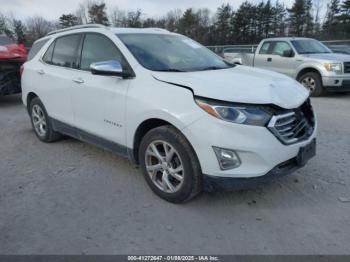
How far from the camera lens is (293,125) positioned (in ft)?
10.1

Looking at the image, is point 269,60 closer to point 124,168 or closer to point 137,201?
point 124,168

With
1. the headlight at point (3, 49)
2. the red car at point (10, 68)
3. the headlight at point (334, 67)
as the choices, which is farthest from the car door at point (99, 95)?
the headlight at point (334, 67)

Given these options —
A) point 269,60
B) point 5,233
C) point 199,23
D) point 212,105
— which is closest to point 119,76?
point 212,105

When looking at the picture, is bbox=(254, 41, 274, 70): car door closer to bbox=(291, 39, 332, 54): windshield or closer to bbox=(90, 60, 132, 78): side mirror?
bbox=(291, 39, 332, 54): windshield

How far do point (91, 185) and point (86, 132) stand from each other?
2.46 feet

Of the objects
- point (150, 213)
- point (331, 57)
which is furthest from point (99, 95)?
point (331, 57)

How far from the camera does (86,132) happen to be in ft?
13.6

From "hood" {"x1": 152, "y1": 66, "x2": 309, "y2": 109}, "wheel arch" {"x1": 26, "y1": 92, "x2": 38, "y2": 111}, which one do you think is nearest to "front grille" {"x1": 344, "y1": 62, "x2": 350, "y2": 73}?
"hood" {"x1": 152, "y1": 66, "x2": 309, "y2": 109}

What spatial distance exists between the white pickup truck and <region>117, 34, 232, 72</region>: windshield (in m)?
3.93

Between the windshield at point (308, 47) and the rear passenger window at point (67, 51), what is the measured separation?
7264 millimetres

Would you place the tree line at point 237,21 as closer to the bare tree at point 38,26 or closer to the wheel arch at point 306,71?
the bare tree at point 38,26

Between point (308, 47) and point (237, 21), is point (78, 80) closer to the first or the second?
point (308, 47)

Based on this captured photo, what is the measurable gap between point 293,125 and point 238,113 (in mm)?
642

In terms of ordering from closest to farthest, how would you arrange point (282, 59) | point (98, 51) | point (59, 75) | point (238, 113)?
point (238, 113) < point (98, 51) < point (59, 75) < point (282, 59)
